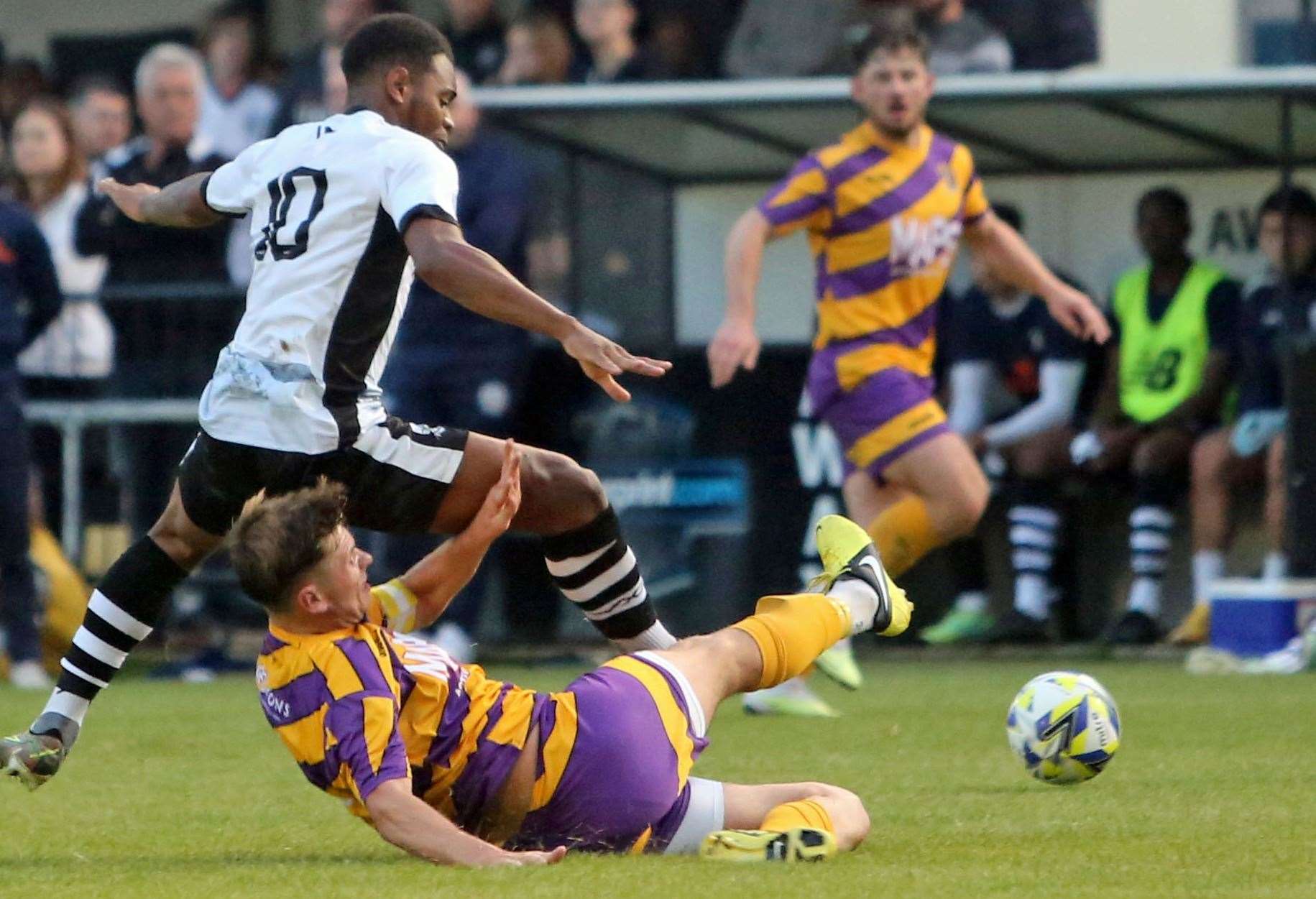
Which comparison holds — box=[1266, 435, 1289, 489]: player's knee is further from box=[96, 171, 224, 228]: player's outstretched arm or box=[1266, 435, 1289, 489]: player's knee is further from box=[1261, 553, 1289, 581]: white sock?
box=[96, 171, 224, 228]: player's outstretched arm

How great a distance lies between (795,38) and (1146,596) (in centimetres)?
315

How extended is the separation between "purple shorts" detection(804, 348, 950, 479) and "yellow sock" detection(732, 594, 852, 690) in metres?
3.01

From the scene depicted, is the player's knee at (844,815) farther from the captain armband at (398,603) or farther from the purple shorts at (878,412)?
the purple shorts at (878,412)

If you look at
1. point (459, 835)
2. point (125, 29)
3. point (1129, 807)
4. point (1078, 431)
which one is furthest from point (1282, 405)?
point (125, 29)

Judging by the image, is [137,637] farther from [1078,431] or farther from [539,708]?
[1078,431]

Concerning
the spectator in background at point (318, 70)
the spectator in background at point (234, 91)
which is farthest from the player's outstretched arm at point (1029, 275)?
the spectator in background at point (234, 91)

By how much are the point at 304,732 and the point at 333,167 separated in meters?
1.50

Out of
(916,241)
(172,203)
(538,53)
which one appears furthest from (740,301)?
(538,53)

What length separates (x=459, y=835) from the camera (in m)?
4.57

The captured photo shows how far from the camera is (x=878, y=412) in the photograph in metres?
8.43

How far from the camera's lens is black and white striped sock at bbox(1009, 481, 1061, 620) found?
38.0 ft

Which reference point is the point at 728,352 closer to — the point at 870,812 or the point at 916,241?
the point at 916,241

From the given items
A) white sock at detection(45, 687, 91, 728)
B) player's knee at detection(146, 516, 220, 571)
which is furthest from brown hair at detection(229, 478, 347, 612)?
white sock at detection(45, 687, 91, 728)

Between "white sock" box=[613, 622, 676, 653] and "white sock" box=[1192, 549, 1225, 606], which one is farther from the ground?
"white sock" box=[613, 622, 676, 653]
